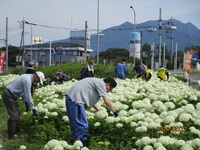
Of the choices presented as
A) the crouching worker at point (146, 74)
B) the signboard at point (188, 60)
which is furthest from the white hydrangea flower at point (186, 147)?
the signboard at point (188, 60)

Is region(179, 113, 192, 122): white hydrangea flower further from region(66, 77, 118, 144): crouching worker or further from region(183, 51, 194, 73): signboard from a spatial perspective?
region(183, 51, 194, 73): signboard

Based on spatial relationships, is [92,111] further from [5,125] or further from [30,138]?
[5,125]

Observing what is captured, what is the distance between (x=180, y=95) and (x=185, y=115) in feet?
9.93

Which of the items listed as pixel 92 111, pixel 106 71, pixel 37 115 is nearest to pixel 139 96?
pixel 92 111

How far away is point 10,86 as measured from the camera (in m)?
7.63

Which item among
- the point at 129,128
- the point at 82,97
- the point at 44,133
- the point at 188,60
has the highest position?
the point at 188,60

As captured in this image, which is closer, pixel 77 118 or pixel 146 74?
pixel 77 118

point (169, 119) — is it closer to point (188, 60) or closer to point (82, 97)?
point (82, 97)

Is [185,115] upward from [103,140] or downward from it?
upward

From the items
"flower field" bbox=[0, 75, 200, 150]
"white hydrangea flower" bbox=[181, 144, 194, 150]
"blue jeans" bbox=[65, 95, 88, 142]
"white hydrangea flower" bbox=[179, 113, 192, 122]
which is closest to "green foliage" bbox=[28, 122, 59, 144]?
"flower field" bbox=[0, 75, 200, 150]

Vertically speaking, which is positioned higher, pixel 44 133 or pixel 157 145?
pixel 157 145

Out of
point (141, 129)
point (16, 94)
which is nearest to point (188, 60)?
point (16, 94)

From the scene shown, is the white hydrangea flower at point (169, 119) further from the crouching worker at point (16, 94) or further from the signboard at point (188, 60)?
the signboard at point (188, 60)

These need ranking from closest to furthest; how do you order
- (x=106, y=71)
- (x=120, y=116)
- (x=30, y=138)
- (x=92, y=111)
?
(x=120, y=116), (x=30, y=138), (x=92, y=111), (x=106, y=71)
